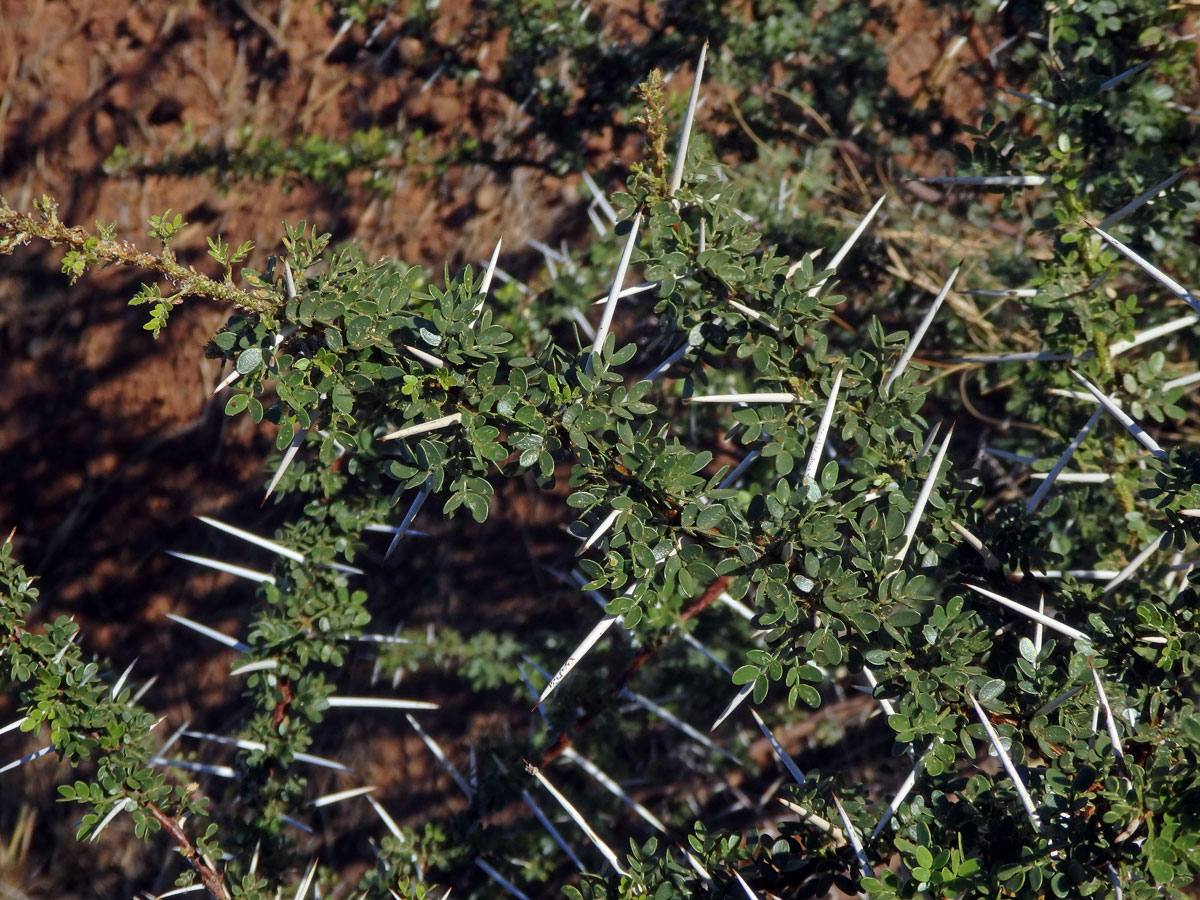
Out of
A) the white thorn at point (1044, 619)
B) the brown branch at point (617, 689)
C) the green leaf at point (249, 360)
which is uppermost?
the green leaf at point (249, 360)

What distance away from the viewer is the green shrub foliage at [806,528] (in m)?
1.46

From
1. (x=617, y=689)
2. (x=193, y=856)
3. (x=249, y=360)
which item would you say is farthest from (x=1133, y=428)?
(x=193, y=856)

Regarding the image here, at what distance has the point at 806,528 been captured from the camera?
1.48 metres

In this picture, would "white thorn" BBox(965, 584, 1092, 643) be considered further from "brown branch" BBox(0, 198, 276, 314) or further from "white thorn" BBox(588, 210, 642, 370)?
"brown branch" BBox(0, 198, 276, 314)

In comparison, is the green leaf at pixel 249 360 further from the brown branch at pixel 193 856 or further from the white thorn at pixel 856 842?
the white thorn at pixel 856 842

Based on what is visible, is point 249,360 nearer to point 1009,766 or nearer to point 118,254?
point 118,254

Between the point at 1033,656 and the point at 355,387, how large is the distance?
125cm

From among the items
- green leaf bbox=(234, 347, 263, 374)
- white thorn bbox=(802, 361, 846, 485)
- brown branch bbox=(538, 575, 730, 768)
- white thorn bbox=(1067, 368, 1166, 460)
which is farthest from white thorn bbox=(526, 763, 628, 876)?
white thorn bbox=(1067, 368, 1166, 460)

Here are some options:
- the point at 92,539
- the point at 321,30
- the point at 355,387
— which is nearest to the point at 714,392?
the point at 355,387

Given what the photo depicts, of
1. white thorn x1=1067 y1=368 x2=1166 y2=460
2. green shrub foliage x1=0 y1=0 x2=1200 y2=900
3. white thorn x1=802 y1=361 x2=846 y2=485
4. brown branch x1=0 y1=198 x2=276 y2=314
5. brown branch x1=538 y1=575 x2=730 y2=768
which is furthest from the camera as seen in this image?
brown branch x1=538 y1=575 x2=730 y2=768

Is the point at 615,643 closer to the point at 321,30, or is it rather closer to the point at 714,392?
the point at 714,392

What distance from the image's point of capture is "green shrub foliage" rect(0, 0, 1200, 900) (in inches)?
57.4

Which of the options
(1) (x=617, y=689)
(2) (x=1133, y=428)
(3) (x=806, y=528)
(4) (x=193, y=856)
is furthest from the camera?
(1) (x=617, y=689)

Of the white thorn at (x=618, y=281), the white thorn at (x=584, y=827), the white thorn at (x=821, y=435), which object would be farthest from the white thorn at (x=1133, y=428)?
the white thorn at (x=584, y=827)
